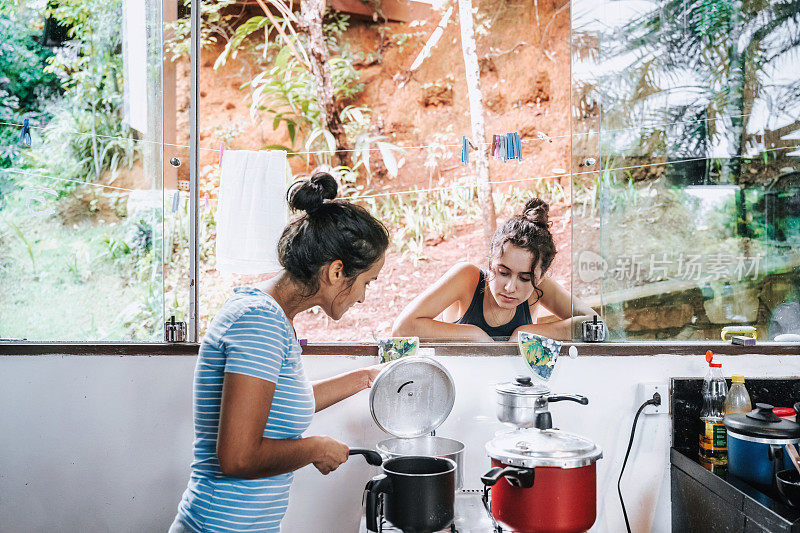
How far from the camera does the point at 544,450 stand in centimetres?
134

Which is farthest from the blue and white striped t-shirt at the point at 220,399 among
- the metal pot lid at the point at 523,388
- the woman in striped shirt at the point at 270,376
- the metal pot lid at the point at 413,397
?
the metal pot lid at the point at 523,388

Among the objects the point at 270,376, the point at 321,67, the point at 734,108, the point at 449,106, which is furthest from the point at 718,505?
the point at 321,67

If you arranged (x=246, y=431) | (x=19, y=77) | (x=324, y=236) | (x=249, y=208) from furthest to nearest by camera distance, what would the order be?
1. (x=249, y=208)
2. (x=19, y=77)
3. (x=324, y=236)
4. (x=246, y=431)

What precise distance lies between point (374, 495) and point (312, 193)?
1.98ft

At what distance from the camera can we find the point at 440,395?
157cm

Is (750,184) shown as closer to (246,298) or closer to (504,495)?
(504,495)

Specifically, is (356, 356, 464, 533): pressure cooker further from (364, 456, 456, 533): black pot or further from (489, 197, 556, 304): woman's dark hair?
(489, 197, 556, 304): woman's dark hair

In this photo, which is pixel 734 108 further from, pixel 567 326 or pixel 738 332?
pixel 567 326

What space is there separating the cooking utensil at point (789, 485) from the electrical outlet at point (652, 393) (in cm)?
48

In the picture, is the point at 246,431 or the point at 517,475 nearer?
the point at 246,431

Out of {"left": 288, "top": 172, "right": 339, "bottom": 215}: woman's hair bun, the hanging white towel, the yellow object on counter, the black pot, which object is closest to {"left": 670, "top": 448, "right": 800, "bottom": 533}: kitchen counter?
the yellow object on counter

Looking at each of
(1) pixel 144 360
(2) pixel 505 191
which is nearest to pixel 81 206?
(1) pixel 144 360

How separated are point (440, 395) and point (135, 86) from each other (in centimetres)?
144

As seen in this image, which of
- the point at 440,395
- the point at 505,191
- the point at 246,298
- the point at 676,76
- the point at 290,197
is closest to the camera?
the point at 246,298
